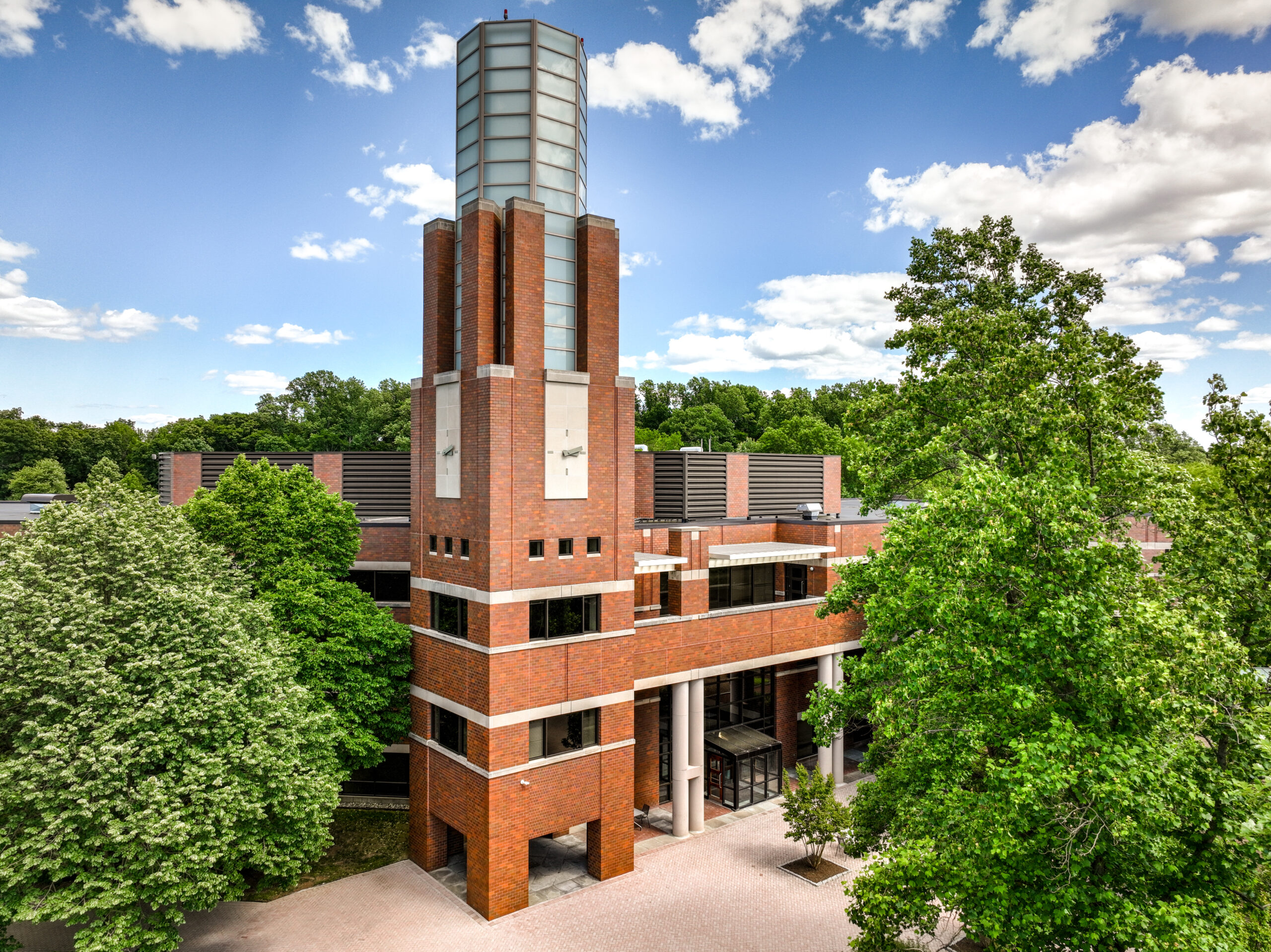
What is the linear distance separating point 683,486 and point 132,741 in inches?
804

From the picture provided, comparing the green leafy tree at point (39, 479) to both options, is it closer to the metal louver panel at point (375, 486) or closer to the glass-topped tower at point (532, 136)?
the metal louver panel at point (375, 486)

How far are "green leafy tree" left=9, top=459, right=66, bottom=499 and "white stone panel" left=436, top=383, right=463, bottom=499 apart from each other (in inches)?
3170

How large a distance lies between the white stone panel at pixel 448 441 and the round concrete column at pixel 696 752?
11.1 m

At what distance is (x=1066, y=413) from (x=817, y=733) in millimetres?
9885

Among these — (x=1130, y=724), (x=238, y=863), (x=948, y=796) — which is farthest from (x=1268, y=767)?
(x=238, y=863)

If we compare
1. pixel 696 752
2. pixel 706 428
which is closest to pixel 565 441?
pixel 696 752

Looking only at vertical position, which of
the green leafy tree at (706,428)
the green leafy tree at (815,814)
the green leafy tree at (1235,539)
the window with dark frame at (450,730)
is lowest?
the green leafy tree at (815,814)

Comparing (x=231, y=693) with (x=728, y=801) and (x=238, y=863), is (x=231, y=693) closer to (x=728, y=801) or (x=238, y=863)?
(x=238, y=863)

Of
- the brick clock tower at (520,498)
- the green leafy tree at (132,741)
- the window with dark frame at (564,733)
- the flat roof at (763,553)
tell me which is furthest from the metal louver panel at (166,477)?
the flat roof at (763,553)

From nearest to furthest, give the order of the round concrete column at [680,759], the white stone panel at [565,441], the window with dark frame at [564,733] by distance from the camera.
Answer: the window with dark frame at [564,733], the white stone panel at [565,441], the round concrete column at [680,759]

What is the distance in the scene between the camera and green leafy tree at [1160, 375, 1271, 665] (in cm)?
1333

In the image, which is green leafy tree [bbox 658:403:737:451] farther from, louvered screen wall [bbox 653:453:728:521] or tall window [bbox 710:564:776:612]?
tall window [bbox 710:564:776:612]

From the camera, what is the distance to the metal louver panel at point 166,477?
30344 millimetres

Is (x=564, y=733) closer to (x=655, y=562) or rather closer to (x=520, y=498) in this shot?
(x=655, y=562)
